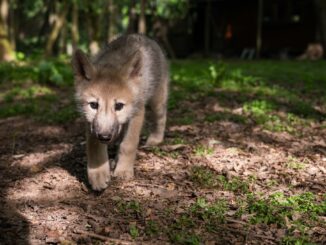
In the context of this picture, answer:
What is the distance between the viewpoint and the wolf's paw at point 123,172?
5.38 meters

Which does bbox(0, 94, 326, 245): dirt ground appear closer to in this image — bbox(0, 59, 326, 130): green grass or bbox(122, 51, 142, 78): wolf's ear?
bbox(0, 59, 326, 130): green grass

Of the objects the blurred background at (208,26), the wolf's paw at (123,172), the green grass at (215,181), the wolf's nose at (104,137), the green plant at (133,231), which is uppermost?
the blurred background at (208,26)

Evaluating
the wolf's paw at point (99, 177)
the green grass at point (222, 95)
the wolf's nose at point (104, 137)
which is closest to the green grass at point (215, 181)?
the wolf's paw at point (99, 177)

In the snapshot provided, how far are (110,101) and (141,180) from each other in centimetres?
109

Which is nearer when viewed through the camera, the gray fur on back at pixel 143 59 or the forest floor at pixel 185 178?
the forest floor at pixel 185 178

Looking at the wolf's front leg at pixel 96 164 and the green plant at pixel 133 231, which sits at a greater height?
the wolf's front leg at pixel 96 164

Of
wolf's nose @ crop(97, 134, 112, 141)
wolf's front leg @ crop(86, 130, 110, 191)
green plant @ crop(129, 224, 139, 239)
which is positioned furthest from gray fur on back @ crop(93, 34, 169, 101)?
green plant @ crop(129, 224, 139, 239)

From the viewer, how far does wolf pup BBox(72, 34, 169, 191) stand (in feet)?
15.7

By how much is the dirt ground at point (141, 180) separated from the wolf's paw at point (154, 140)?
15 centimetres

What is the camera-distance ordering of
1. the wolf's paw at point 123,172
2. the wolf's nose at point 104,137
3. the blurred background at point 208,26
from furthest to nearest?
the blurred background at point 208,26 → the wolf's paw at point 123,172 → the wolf's nose at point 104,137

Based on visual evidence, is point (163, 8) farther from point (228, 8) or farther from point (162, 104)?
point (162, 104)

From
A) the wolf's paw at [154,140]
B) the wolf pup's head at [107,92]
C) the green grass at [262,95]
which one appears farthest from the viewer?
the green grass at [262,95]

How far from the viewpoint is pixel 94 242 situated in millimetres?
4035

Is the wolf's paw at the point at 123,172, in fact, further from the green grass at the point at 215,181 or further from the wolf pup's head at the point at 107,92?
the green grass at the point at 215,181
